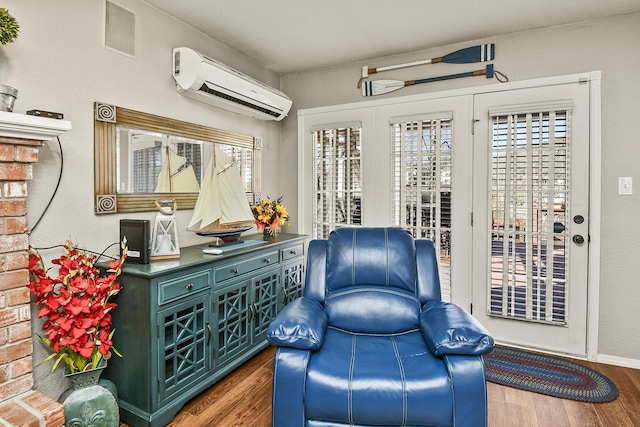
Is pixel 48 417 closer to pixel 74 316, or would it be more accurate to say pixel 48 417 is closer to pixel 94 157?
pixel 74 316

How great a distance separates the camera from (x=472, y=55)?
288 centimetres

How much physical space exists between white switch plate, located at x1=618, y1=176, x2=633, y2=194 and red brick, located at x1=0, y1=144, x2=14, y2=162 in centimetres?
365

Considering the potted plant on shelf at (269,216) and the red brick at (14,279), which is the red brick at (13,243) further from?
the potted plant on shelf at (269,216)

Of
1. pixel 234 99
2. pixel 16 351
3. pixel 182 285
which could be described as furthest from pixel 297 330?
pixel 234 99

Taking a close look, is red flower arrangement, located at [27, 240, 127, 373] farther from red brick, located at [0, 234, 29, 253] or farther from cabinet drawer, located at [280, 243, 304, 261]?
cabinet drawer, located at [280, 243, 304, 261]

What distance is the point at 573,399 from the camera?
2.09 m

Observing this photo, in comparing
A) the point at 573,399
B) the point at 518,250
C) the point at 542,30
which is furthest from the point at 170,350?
the point at 542,30

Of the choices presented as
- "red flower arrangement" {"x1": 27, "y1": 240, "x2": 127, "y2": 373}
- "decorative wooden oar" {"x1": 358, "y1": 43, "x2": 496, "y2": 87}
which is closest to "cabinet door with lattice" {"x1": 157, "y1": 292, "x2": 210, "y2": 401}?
"red flower arrangement" {"x1": 27, "y1": 240, "x2": 127, "y2": 373}

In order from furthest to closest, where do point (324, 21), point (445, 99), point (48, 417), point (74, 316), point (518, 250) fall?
point (445, 99), point (518, 250), point (324, 21), point (74, 316), point (48, 417)

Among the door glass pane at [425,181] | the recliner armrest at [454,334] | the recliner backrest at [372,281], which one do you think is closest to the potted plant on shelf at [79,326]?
the recliner backrest at [372,281]

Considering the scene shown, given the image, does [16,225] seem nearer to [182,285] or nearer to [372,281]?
[182,285]

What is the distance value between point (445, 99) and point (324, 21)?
1.20m

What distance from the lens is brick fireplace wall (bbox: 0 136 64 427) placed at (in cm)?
154

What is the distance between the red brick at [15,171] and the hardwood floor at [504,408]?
54.0 inches
